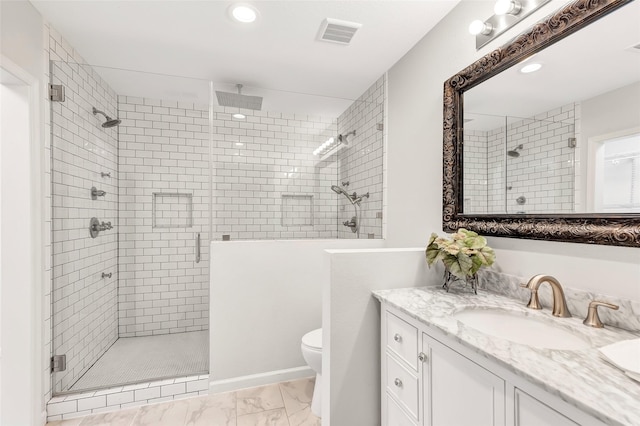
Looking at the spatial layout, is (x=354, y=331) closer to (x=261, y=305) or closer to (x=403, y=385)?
(x=403, y=385)

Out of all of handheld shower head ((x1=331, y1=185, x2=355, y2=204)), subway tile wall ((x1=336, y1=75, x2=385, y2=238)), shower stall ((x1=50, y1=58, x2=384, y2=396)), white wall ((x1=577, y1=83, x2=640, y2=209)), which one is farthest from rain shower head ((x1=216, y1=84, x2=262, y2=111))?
white wall ((x1=577, y1=83, x2=640, y2=209))

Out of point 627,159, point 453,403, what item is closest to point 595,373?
point 453,403

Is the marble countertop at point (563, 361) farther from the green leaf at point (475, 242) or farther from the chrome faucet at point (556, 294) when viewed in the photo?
the green leaf at point (475, 242)

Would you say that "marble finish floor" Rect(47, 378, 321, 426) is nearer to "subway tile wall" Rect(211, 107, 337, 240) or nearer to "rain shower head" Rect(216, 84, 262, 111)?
"subway tile wall" Rect(211, 107, 337, 240)

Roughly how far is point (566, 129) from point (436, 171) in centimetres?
77

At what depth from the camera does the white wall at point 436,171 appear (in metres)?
1.09

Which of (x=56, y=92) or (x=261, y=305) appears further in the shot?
(x=261, y=305)

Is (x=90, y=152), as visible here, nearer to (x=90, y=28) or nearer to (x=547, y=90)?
(x=90, y=28)

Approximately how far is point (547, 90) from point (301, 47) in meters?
1.63

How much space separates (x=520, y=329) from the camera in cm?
119

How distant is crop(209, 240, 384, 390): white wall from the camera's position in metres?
2.20

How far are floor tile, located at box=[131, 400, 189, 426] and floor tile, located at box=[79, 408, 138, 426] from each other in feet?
0.15

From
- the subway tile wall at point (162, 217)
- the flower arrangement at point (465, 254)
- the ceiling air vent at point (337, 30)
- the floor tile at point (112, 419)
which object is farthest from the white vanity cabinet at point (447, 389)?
the subway tile wall at point (162, 217)

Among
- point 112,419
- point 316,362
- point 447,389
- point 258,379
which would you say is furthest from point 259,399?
point 447,389
